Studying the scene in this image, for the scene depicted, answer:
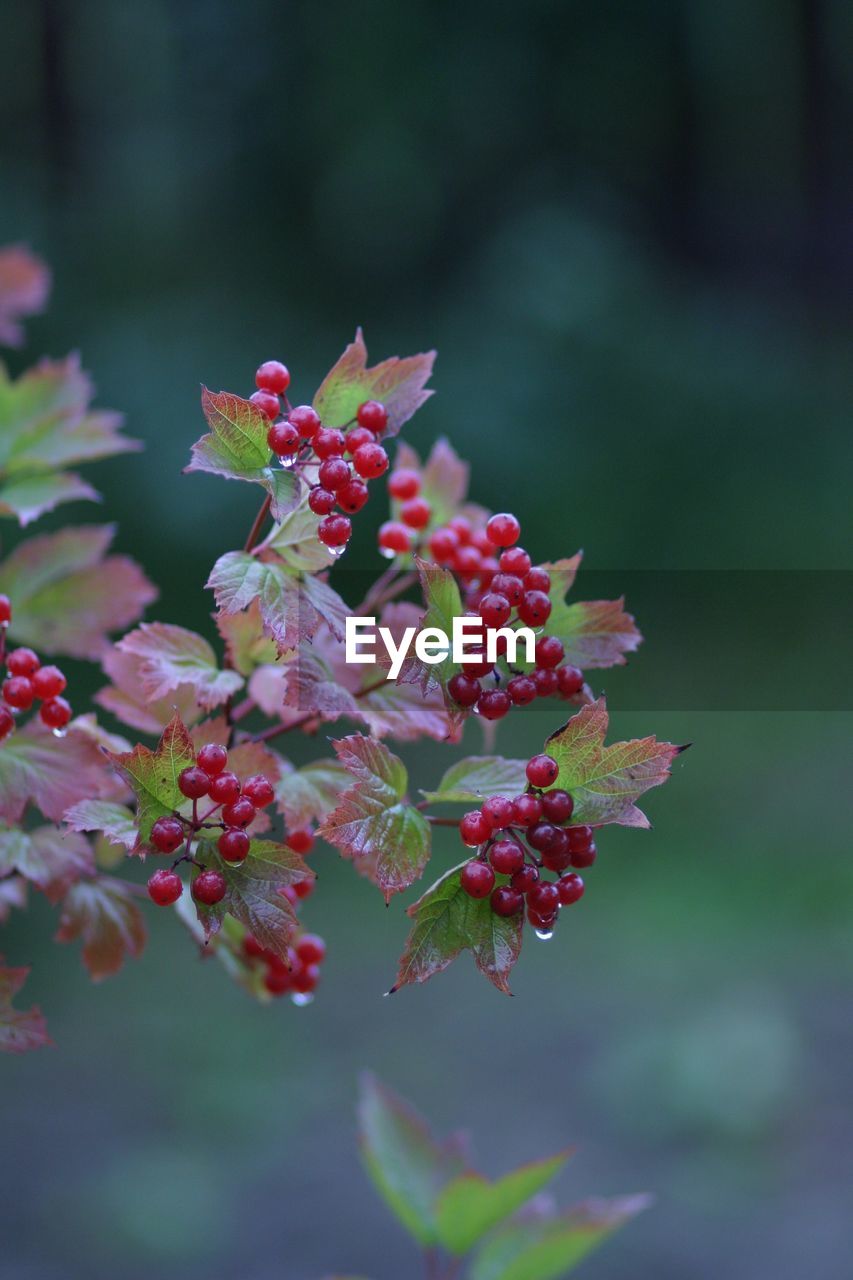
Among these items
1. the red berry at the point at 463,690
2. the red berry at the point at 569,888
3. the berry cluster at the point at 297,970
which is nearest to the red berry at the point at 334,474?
the red berry at the point at 463,690

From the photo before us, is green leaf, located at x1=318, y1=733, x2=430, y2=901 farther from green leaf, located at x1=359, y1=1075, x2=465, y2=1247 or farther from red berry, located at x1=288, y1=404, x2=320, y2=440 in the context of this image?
green leaf, located at x1=359, y1=1075, x2=465, y2=1247

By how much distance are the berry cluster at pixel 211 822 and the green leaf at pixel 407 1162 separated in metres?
0.31

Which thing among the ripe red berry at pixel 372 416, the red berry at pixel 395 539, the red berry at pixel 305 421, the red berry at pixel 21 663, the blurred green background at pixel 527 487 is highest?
the blurred green background at pixel 527 487

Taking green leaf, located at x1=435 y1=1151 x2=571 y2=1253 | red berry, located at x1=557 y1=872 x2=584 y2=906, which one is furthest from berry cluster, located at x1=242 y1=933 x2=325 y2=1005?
red berry, located at x1=557 y1=872 x2=584 y2=906

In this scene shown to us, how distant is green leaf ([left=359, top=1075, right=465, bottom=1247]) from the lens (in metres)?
0.73

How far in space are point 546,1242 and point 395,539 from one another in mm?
417

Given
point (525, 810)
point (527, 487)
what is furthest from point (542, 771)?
point (527, 487)

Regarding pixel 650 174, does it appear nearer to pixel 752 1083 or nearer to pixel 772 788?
pixel 772 788

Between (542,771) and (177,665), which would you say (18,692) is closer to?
(177,665)

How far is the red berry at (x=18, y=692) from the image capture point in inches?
24.9

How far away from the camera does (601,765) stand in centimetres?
53

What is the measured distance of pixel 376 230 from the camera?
397 centimetres

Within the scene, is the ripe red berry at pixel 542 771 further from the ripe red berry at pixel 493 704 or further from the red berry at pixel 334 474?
the red berry at pixel 334 474

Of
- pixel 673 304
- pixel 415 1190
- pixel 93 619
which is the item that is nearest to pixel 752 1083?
pixel 415 1190
